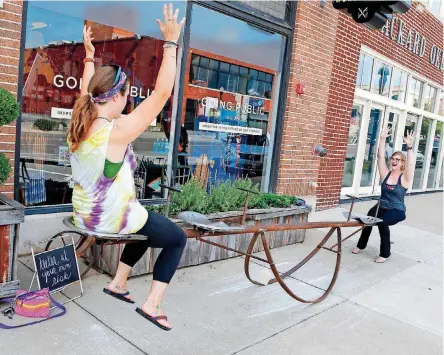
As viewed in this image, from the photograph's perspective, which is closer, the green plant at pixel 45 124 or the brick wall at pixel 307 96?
the green plant at pixel 45 124

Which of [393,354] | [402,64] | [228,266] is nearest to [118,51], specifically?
[228,266]

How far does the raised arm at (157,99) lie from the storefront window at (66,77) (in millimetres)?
2787

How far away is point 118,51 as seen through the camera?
5633 millimetres

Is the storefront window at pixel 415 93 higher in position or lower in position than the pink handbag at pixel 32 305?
higher

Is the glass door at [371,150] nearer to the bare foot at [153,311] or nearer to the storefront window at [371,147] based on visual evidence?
the storefront window at [371,147]

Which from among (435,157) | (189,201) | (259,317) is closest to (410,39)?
(435,157)

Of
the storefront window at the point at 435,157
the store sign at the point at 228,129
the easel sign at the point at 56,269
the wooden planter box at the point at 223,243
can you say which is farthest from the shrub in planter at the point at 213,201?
the storefront window at the point at 435,157

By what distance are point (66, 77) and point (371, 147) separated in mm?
7060

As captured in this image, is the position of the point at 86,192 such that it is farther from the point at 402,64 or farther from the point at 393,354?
the point at 402,64

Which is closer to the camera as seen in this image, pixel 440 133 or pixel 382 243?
pixel 382 243

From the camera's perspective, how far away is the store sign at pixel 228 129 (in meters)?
6.60

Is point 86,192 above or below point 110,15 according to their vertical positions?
below

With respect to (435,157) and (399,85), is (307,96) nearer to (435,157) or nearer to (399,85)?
(399,85)

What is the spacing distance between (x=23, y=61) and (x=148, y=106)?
2.67 meters
